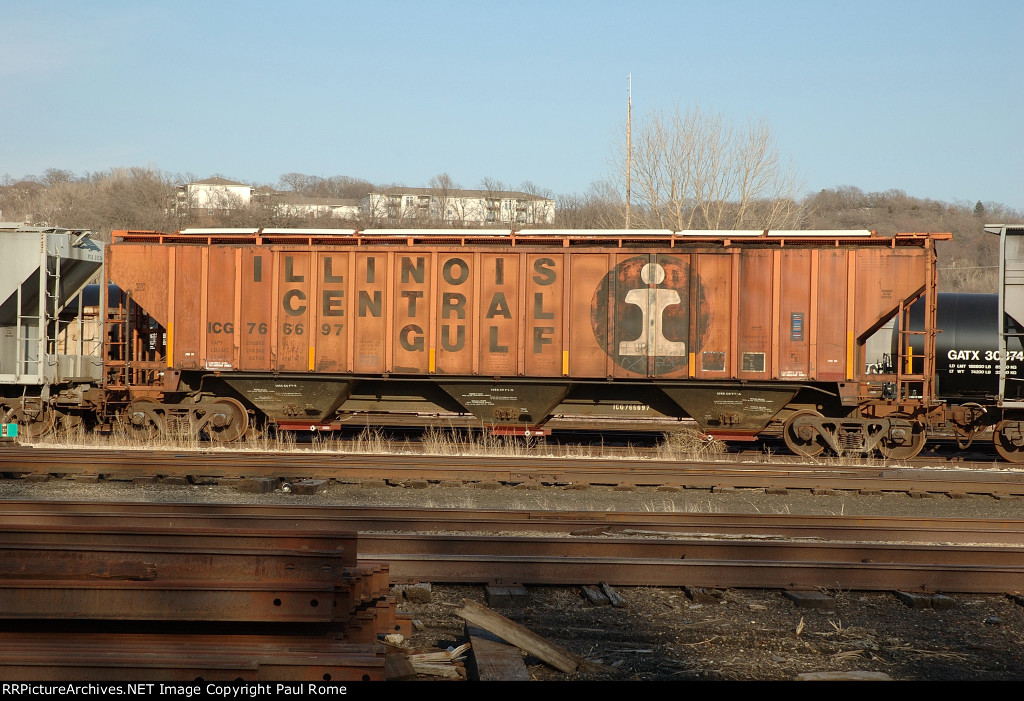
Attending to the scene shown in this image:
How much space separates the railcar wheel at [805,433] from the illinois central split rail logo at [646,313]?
2.09 meters

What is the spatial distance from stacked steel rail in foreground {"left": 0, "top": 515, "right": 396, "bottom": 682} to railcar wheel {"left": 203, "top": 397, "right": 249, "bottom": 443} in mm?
10012

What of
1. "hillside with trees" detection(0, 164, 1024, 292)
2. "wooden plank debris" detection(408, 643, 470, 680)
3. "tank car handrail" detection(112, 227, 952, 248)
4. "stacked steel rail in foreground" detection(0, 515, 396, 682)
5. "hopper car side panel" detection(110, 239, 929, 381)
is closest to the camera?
"stacked steel rail in foreground" detection(0, 515, 396, 682)

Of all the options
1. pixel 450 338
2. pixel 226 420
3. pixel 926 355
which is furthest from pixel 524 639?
pixel 926 355

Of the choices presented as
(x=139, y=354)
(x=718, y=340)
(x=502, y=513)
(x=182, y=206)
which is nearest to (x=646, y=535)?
(x=502, y=513)

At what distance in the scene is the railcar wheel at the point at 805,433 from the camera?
1363 centimetres

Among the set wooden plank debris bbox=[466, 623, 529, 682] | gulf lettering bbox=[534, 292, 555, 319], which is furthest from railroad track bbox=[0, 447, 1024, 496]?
wooden plank debris bbox=[466, 623, 529, 682]

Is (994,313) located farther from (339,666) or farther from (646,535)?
(339,666)

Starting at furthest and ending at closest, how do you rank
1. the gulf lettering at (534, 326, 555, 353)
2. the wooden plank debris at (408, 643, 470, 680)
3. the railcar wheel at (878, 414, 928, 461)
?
the gulf lettering at (534, 326, 555, 353) < the railcar wheel at (878, 414, 928, 461) < the wooden plank debris at (408, 643, 470, 680)

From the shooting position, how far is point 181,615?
4047 millimetres

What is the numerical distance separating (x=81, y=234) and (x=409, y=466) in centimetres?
839

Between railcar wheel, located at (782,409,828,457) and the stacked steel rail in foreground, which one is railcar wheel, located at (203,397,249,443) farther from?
the stacked steel rail in foreground

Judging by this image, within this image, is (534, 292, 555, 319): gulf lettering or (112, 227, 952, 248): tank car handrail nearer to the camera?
(112, 227, 952, 248): tank car handrail

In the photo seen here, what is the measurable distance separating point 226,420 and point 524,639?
10817 mm

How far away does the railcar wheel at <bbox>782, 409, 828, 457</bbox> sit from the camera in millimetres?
13633
